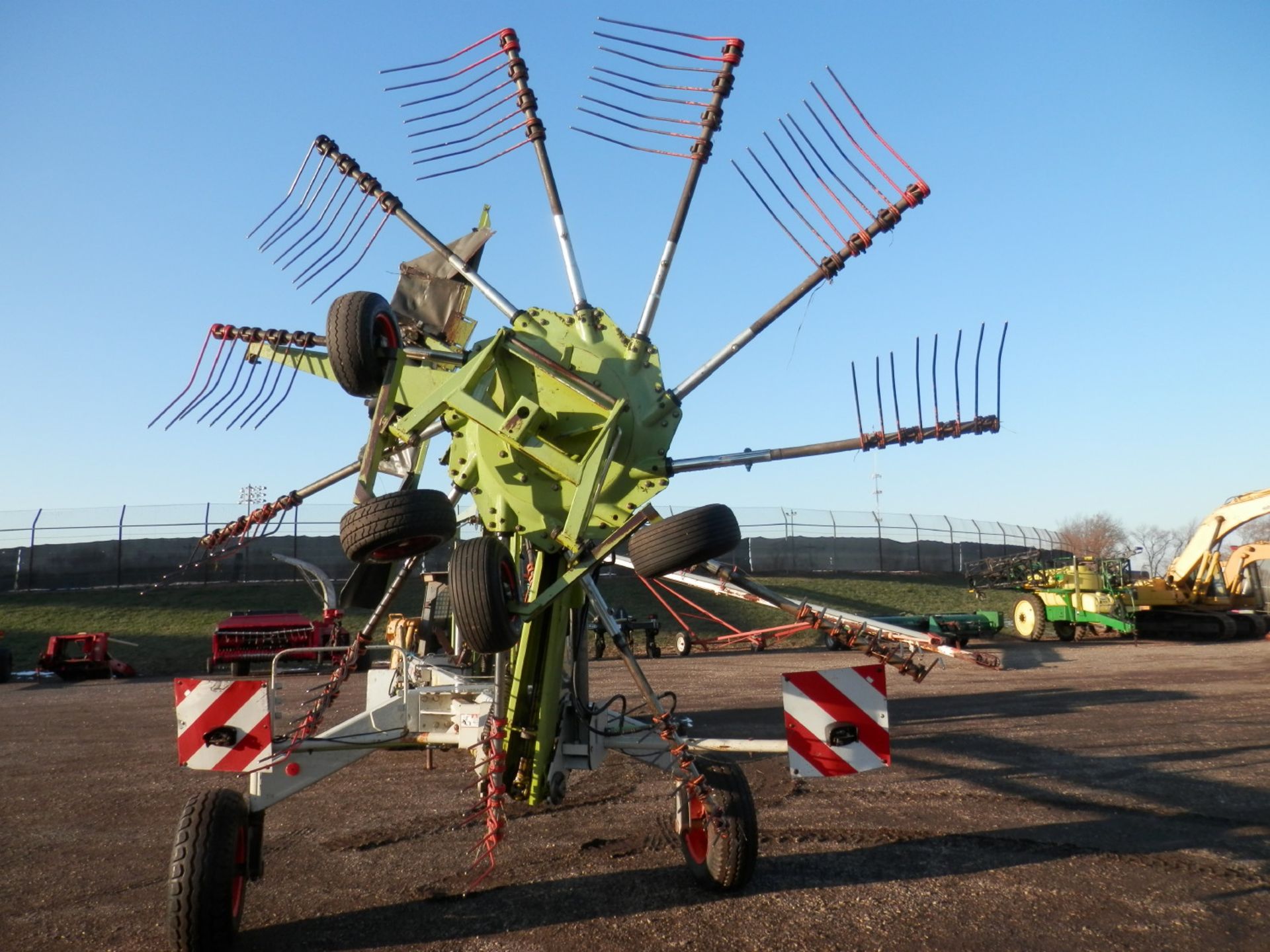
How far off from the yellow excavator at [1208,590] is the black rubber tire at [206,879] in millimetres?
31115

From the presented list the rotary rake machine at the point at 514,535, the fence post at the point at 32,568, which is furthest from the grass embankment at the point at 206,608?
the rotary rake machine at the point at 514,535

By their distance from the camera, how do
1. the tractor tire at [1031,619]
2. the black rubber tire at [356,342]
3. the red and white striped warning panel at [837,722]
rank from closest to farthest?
1. the black rubber tire at [356,342]
2. the red and white striped warning panel at [837,722]
3. the tractor tire at [1031,619]

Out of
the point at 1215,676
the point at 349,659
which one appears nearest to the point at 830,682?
the point at 349,659

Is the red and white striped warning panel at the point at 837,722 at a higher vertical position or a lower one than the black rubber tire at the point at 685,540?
lower

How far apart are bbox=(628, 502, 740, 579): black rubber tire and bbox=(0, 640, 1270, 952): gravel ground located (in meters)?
1.80

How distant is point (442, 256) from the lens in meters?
6.99

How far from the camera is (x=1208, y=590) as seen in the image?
102 ft

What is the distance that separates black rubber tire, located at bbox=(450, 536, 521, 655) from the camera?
15.9ft

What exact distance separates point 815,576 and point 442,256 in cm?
3606

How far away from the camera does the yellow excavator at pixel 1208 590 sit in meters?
30.6

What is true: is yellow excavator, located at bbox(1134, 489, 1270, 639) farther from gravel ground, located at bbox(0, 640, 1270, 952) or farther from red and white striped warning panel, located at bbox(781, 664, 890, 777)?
red and white striped warning panel, located at bbox(781, 664, 890, 777)

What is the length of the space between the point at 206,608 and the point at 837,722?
100 feet

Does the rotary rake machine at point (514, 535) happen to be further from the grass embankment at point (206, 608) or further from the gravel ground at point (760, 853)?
the grass embankment at point (206, 608)

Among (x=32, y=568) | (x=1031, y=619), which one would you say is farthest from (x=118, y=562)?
(x=1031, y=619)
